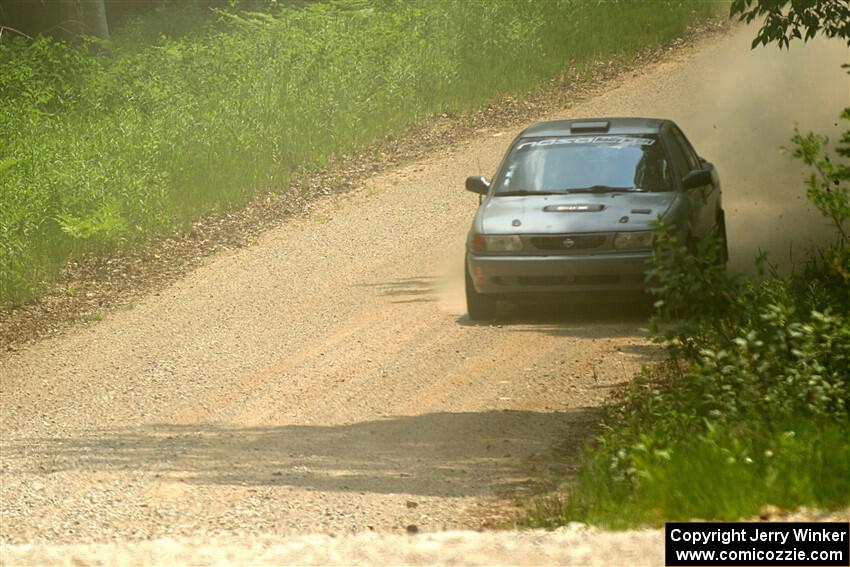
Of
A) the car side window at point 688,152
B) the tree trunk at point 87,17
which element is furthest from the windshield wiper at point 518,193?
the tree trunk at point 87,17

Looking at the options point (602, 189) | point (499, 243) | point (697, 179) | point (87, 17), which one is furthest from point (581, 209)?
point (87, 17)

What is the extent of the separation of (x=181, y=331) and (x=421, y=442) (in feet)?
15.3

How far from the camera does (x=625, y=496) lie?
757 cm

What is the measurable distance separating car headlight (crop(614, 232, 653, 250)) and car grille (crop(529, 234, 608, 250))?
0.13 metres

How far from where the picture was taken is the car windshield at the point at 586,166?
13852 millimetres

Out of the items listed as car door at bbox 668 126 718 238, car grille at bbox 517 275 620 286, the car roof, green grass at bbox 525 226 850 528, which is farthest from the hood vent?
green grass at bbox 525 226 850 528

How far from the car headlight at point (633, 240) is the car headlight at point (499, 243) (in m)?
0.91

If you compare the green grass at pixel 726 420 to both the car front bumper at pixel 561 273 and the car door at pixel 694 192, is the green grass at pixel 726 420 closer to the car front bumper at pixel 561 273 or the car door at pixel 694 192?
the car front bumper at pixel 561 273

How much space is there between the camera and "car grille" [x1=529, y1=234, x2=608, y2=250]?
42.7ft

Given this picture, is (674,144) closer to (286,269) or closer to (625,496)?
(286,269)

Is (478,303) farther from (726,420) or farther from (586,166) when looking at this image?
(726,420)

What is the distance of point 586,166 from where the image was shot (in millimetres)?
14086

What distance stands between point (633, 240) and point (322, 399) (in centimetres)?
348

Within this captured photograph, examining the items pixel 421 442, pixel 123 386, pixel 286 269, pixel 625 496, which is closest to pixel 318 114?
pixel 286 269
